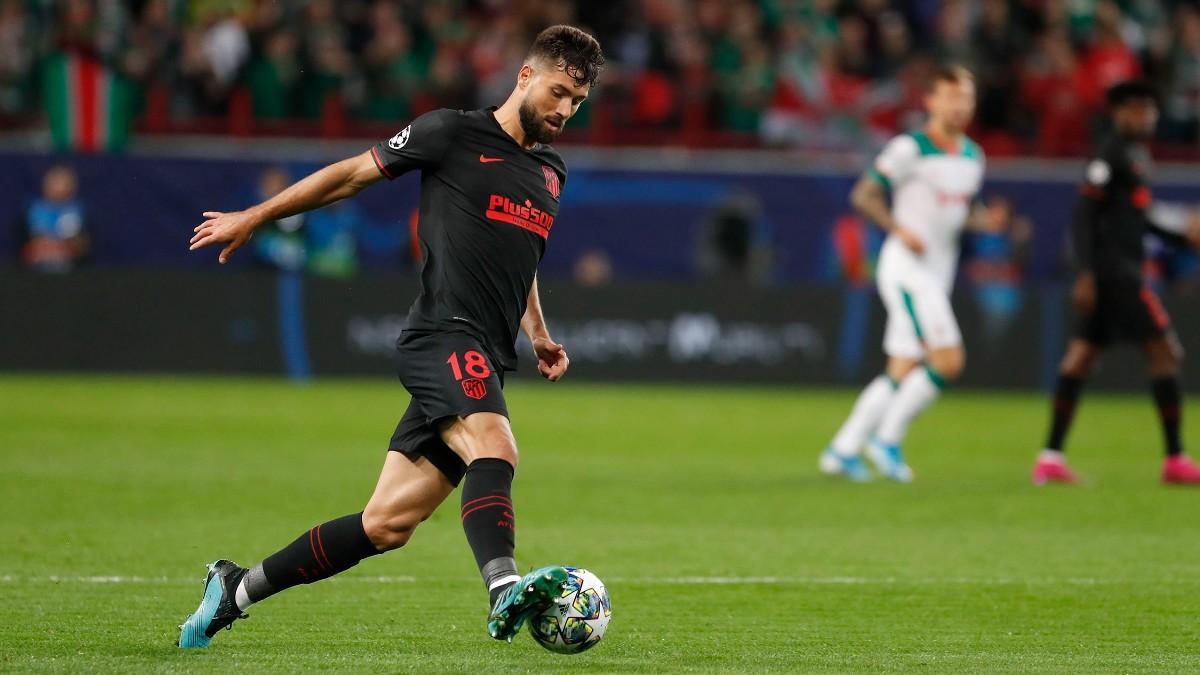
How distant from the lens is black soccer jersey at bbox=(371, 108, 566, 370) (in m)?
5.54

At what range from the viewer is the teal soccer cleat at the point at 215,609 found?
18.2ft

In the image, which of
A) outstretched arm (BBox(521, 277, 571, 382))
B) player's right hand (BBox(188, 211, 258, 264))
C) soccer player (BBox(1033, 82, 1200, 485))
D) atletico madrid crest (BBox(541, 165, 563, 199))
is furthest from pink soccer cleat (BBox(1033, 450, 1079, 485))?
player's right hand (BBox(188, 211, 258, 264))

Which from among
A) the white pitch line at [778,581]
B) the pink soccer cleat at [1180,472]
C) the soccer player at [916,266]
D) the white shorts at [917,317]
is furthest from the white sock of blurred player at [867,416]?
the white pitch line at [778,581]

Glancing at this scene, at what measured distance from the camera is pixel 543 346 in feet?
19.6

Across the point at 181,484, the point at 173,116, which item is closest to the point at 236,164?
the point at 173,116

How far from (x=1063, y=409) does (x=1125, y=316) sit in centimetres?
72

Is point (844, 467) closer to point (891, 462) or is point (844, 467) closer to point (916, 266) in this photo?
point (891, 462)

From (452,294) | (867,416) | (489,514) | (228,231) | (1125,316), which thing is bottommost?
(867,416)

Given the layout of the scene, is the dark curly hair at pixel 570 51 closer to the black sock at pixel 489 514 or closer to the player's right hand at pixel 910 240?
the black sock at pixel 489 514

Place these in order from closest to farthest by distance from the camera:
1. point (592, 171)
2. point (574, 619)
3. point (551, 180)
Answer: point (574, 619) < point (551, 180) < point (592, 171)

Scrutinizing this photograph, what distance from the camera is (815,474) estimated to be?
37.9ft

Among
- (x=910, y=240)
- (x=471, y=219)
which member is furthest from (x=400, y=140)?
(x=910, y=240)

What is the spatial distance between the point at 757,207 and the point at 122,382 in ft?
25.1

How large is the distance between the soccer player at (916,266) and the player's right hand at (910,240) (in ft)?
0.06
